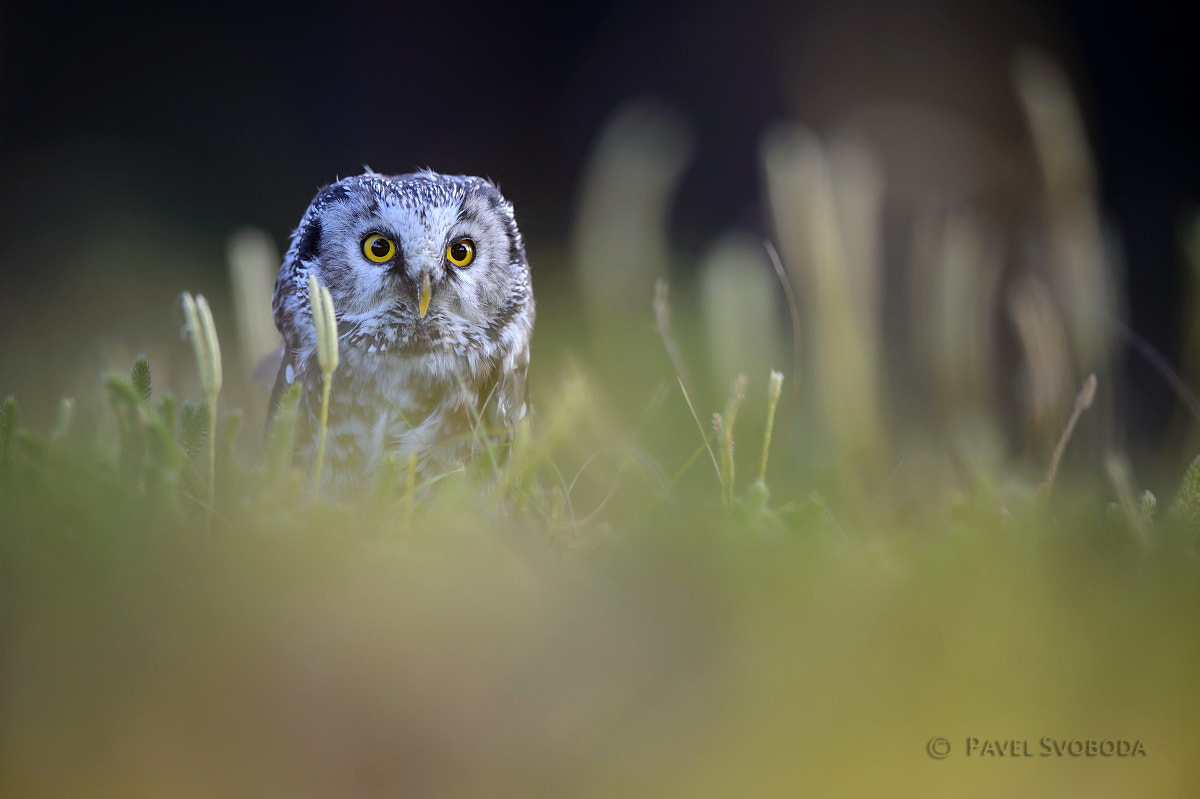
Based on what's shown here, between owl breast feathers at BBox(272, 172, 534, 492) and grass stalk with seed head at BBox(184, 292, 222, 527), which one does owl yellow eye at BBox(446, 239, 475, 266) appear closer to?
owl breast feathers at BBox(272, 172, 534, 492)

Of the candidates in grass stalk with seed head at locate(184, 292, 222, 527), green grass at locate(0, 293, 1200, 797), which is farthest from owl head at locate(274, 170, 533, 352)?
green grass at locate(0, 293, 1200, 797)

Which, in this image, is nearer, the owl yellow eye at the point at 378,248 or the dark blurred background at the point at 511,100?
the owl yellow eye at the point at 378,248

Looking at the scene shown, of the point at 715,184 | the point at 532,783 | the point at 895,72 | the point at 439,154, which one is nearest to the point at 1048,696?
the point at 532,783

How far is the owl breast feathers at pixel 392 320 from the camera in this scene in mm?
1137

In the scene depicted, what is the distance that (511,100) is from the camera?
3.04 metres

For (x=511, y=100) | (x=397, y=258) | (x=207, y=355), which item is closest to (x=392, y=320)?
(x=397, y=258)

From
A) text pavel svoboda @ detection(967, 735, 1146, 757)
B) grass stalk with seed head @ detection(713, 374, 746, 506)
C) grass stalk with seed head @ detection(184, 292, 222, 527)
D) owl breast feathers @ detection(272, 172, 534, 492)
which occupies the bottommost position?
text pavel svoboda @ detection(967, 735, 1146, 757)

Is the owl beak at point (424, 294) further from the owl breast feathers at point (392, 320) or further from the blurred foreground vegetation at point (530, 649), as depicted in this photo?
the blurred foreground vegetation at point (530, 649)

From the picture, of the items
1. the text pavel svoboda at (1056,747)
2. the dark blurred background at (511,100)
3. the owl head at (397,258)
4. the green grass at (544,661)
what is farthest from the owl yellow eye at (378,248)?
the dark blurred background at (511,100)

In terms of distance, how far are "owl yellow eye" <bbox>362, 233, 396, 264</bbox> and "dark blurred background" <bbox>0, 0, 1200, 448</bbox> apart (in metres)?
1.14

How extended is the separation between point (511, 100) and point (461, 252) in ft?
6.63

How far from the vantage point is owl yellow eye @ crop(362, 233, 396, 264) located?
1159 mm

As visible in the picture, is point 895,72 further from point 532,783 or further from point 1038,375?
point 532,783

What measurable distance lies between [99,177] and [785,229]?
7.21 feet
